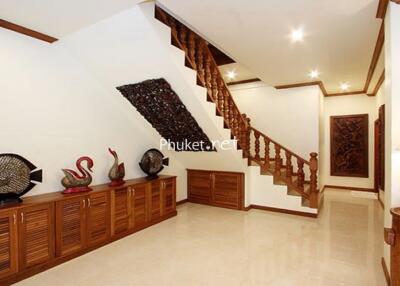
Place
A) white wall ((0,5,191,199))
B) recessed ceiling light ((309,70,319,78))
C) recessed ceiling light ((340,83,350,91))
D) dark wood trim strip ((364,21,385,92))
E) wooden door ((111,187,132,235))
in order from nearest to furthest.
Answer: white wall ((0,5,191,199)), dark wood trim strip ((364,21,385,92)), wooden door ((111,187,132,235)), recessed ceiling light ((309,70,319,78)), recessed ceiling light ((340,83,350,91))

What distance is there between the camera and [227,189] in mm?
5102

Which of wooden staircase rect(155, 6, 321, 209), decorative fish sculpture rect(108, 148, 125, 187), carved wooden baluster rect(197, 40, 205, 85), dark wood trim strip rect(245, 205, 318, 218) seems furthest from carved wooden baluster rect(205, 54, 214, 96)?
dark wood trim strip rect(245, 205, 318, 218)

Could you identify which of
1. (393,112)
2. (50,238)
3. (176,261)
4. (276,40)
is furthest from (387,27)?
(50,238)

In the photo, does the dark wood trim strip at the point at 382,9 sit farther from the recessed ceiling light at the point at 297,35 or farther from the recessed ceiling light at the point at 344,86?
the recessed ceiling light at the point at 344,86

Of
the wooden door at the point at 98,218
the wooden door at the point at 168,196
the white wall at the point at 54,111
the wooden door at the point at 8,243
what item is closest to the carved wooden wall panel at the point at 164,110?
the white wall at the point at 54,111

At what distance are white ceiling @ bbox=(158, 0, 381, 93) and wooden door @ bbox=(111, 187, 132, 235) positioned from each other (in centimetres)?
245

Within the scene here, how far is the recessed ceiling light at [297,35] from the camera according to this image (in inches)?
118

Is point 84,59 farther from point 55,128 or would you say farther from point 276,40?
point 276,40

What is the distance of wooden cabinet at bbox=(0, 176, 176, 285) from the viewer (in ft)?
7.86

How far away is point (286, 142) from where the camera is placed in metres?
5.95

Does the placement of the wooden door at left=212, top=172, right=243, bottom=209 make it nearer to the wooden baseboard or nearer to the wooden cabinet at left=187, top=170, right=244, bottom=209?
the wooden cabinet at left=187, top=170, right=244, bottom=209

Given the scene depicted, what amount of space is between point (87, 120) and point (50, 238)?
1609 mm

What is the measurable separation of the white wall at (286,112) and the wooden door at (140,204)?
11.6ft

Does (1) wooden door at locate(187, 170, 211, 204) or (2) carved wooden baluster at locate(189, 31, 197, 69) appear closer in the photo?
(2) carved wooden baluster at locate(189, 31, 197, 69)
